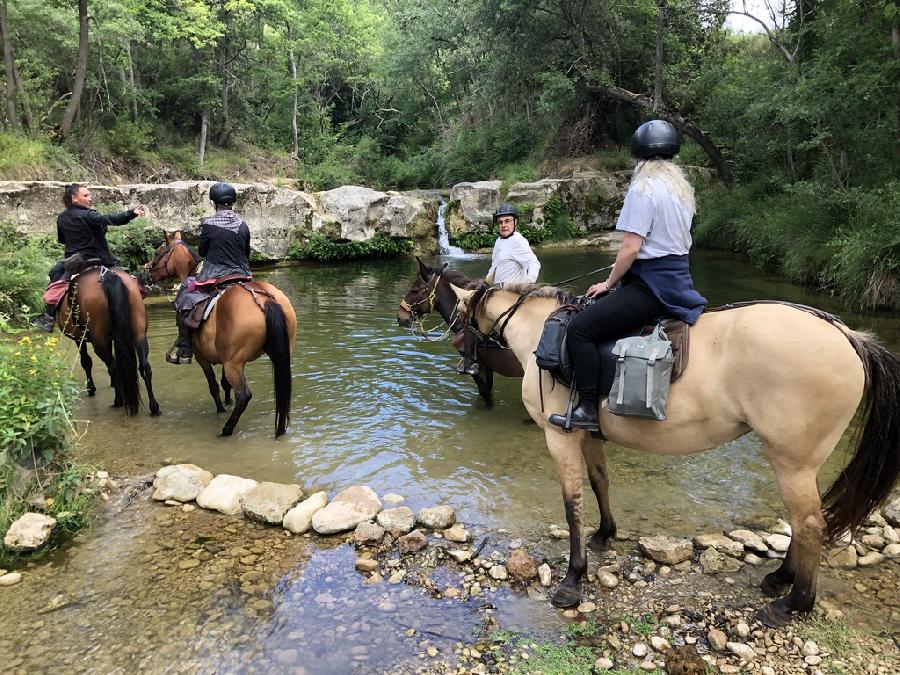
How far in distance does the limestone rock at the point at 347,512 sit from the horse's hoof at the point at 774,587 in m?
2.70

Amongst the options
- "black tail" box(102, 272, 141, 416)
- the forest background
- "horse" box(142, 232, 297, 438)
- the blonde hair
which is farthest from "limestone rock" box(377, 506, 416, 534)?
the forest background

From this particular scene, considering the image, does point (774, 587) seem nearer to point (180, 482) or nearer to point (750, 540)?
point (750, 540)

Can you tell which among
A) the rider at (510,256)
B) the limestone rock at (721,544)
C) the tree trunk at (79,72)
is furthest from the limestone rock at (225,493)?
the tree trunk at (79,72)

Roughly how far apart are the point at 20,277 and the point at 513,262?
346 inches

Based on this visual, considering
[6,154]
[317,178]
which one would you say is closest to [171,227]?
[6,154]

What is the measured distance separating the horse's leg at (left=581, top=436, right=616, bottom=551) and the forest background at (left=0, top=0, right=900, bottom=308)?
8.70 meters

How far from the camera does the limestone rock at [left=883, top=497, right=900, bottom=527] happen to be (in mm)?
4140

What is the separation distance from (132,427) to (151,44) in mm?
24212

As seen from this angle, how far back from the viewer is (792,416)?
302 cm

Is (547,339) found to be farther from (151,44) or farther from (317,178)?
(151,44)

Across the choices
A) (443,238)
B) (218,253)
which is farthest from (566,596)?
(443,238)

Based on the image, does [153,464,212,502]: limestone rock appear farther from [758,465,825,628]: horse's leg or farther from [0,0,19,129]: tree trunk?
[0,0,19,129]: tree trunk

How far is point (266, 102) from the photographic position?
1174 inches

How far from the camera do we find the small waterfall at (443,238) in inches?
800
